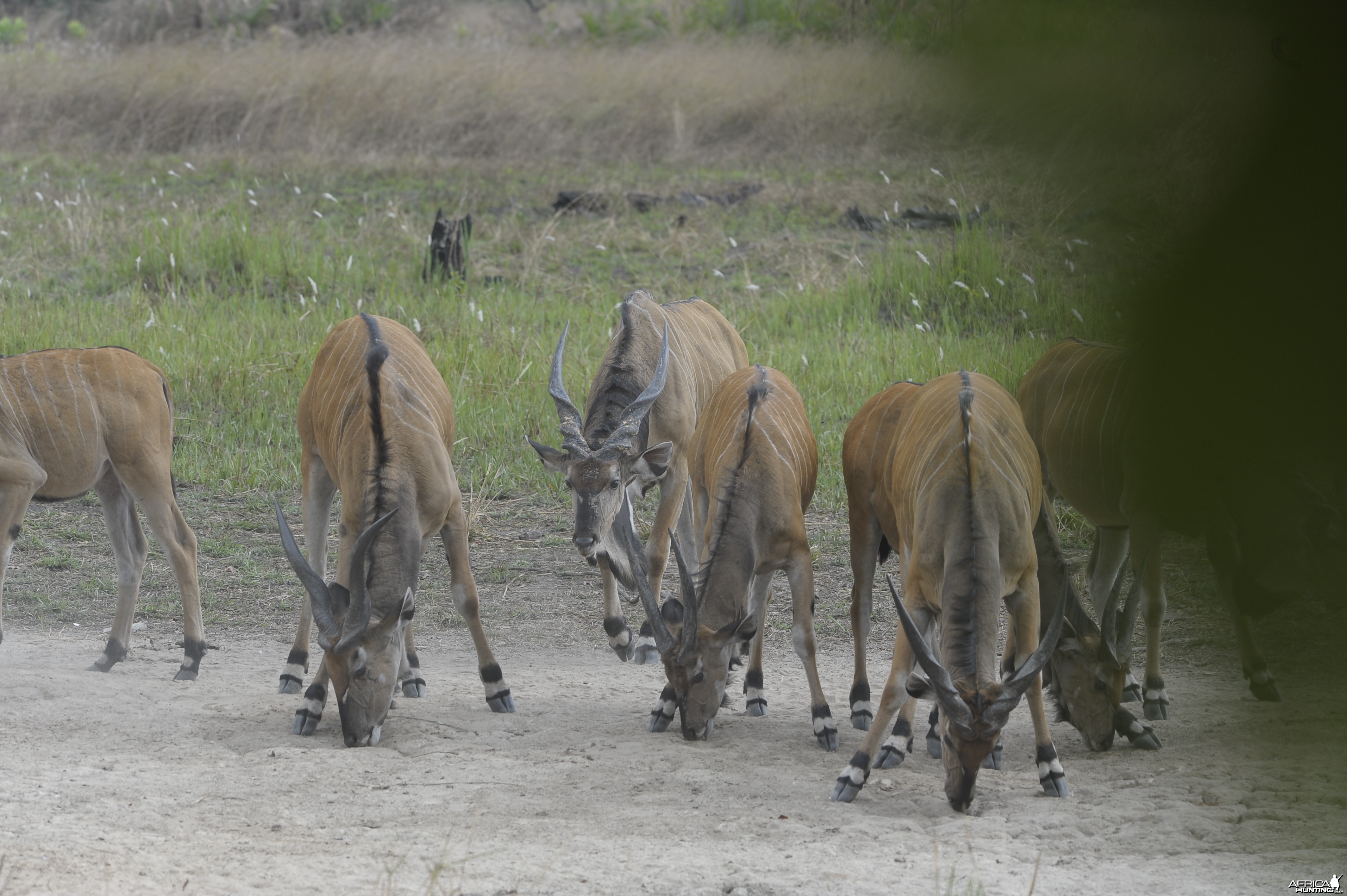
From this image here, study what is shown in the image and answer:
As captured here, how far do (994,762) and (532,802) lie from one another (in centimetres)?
166

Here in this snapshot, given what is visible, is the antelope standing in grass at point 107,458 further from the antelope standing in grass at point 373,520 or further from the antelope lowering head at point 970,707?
the antelope lowering head at point 970,707

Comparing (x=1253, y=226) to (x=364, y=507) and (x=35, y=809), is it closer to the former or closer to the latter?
(x=35, y=809)

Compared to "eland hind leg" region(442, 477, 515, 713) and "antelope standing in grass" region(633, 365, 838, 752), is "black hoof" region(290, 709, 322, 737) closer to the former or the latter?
"eland hind leg" region(442, 477, 515, 713)

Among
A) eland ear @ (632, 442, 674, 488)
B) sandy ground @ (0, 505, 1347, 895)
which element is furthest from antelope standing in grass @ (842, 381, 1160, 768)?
eland ear @ (632, 442, 674, 488)

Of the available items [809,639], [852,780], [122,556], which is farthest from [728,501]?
[122,556]

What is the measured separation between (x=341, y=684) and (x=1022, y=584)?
8.26ft

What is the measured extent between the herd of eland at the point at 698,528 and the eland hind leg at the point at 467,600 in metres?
0.01

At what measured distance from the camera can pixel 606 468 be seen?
20.2 ft

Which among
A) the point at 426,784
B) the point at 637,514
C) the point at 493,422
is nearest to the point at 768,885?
the point at 426,784

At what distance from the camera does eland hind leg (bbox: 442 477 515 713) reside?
5.33 meters

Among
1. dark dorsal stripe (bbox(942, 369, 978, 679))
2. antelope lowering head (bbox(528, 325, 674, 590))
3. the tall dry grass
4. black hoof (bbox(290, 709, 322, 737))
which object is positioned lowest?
black hoof (bbox(290, 709, 322, 737))

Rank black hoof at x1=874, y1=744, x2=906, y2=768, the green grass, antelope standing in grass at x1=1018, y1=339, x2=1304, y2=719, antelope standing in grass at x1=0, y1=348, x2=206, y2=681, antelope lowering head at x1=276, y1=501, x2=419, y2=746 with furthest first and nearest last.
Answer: the green grass
antelope standing in grass at x1=0, y1=348, x2=206, y2=681
antelope lowering head at x1=276, y1=501, x2=419, y2=746
black hoof at x1=874, y1=744, x2=906, y2=768
antelope standing in grass at x1=1018, y1=339, x2=1304, y2=719

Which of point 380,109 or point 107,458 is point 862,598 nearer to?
point 107,458

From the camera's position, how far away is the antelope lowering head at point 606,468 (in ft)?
20.0
